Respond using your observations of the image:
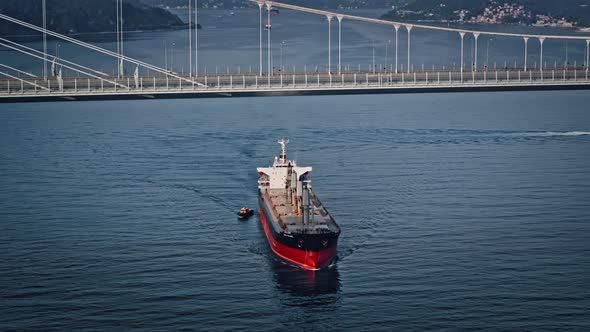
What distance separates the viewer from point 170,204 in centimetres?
6969

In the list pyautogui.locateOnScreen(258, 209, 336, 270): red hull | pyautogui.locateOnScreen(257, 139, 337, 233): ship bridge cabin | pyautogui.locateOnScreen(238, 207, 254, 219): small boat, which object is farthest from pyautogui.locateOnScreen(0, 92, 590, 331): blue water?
pyautogui.locateOnScreen(257, 139, 337, 233): ship bridge cabin

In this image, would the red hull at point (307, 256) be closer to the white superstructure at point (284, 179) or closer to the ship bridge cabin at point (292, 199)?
the ship bridge cabin at point (292, 199)

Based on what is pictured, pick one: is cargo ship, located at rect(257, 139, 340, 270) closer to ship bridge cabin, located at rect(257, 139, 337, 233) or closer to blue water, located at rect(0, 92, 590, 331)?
ship bridge cabin, located at rect(257, 139, 337, 233)

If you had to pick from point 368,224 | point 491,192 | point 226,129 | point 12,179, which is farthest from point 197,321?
point 226,129

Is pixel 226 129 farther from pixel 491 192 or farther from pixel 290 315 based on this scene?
pixel 290 315

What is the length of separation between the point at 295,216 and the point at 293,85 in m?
50.5

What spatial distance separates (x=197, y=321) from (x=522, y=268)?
54.6 feet

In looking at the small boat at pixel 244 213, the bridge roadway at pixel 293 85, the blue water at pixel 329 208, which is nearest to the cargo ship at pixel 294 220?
the small boat at pixel 244 213

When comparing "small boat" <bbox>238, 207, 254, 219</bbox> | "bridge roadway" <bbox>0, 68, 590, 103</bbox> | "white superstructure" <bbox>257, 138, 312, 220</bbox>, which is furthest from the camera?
"bridge roadway" <bbox>0, 68, 590, 103</bbox>

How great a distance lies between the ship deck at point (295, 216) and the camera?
5759cm

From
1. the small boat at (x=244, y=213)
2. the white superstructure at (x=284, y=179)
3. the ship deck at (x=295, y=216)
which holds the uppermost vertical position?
the white superstructure at (x=284, y=179)

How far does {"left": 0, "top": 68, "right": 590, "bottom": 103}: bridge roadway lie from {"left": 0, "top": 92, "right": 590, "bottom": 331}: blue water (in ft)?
12.4

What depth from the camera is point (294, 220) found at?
2393 inches

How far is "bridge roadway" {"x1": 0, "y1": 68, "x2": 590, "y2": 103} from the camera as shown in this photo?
4240 inches
